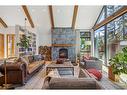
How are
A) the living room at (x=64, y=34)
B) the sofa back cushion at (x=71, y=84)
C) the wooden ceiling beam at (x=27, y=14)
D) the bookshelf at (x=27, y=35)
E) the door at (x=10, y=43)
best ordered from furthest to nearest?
the door at (x=10, y=43)
the wooden ceiling beam at (x=27, y=14)
the bookshelf at (x=27, y=35)
the living room at (x=64, y=34)
the sofa back cushion at (x=71, y=84)

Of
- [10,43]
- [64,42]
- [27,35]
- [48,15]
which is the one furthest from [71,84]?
[10,43]

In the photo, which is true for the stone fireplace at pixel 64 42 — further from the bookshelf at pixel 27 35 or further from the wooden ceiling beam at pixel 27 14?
the wooden ceiling beam at pixel 27 14

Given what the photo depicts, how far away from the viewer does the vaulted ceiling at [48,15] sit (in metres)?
10.5

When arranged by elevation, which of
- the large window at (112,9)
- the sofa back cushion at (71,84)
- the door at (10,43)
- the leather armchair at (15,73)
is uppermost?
the large window at (112,9)

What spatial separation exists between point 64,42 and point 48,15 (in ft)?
7.95

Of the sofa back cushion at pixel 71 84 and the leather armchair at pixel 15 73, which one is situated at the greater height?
the sofa back cushion at pixel 71 84

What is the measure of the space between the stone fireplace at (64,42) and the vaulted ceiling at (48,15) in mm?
477

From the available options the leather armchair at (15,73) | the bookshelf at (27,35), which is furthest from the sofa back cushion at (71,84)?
→ the bookshelf at (27,35)

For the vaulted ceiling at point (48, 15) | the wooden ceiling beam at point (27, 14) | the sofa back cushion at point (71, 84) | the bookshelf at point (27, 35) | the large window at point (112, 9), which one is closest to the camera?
the sofa back cushion at point (71, 84)
